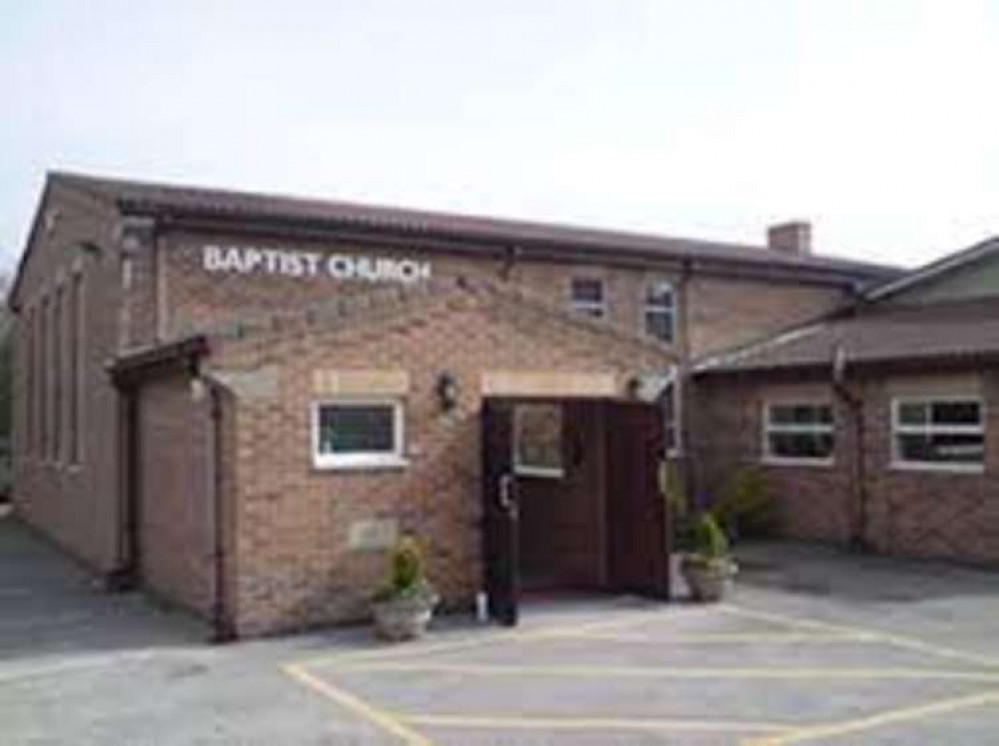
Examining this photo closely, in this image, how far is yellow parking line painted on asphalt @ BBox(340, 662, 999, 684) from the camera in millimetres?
10961

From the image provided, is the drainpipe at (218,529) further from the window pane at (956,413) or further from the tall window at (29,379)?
the tall window at (29,379)

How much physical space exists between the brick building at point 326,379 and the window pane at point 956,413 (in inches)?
190

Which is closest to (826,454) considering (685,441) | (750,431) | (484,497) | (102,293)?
(750,431)

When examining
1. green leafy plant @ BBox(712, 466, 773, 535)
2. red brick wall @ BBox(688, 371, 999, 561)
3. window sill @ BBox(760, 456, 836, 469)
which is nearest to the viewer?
red brick wall @ BBox(688, 371, 999, 561)

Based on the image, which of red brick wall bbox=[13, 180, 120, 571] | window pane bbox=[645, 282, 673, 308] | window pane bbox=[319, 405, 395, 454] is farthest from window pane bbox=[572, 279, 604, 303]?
window pane bbox=[319, 405, 395, 454]

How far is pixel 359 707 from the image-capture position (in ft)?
33.2

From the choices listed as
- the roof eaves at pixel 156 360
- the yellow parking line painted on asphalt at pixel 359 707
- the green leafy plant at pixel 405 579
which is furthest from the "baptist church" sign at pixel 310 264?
the yellow parking line painted on asphalt at pixel 359 707

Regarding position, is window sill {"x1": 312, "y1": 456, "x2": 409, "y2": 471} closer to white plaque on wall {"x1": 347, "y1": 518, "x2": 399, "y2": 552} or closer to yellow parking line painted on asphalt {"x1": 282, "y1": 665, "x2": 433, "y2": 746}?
white plaque on wall {"x1": 347, "y1": 518, "x2": 399, "y2": 552}

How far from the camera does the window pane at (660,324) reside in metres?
24.6

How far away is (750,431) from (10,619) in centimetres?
1334

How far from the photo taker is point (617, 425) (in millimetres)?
16469

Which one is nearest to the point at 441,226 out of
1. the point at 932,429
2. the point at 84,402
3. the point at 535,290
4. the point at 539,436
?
the point at 535,290

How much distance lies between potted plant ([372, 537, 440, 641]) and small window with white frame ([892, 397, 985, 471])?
9.50 m

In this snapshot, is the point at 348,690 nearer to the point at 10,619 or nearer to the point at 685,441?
the point at 10,619
